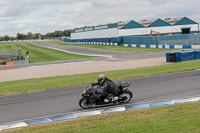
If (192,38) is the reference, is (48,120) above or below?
below

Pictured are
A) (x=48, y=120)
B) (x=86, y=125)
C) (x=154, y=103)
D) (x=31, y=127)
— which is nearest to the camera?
(x=86, y=125)

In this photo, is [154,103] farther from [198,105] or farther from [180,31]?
[180,31]

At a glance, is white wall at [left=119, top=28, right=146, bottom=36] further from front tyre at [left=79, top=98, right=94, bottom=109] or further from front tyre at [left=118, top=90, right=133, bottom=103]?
front tyre at [left=79, top=98, right=94, bottom=109]

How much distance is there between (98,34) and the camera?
271 ft

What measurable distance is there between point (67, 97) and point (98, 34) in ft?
226

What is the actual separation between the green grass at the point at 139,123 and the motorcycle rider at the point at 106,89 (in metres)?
1.59

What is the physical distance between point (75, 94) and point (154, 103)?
5.00 metres

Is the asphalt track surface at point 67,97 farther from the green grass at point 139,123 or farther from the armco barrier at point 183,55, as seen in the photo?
the armco barrier at point 183,55

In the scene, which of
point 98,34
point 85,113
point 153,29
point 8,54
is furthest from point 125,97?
point 98,34

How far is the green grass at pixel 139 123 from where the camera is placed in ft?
24.3

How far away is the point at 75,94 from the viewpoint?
15125mm

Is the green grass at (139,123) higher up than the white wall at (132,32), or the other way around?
the white wall at (132,32)

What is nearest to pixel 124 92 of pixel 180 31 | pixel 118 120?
pixel 118 120

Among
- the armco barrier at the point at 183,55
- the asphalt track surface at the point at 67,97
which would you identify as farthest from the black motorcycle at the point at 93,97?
the armco barrier at the point at 183,55
